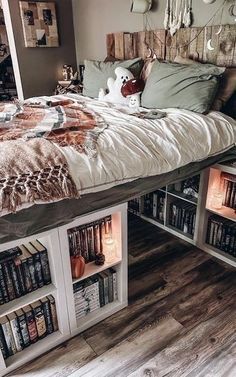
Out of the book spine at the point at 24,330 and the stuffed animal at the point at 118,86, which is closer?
the book spine at the point at 24,330

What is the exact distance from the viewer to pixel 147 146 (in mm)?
1325

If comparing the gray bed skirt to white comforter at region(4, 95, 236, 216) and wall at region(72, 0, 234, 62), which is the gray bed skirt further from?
wall at region(72, 0, 234, 62)

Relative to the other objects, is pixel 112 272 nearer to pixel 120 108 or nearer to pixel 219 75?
pixel 120 108

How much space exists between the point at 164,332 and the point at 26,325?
67 cm

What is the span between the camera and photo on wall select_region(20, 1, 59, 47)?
325 cm

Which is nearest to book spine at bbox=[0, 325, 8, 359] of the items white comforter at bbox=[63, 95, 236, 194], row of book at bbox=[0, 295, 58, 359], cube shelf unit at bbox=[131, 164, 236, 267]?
row of book at bbox=[0, 295, 58, 359]

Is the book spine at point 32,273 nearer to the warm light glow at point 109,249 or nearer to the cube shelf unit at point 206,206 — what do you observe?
the warm light glow at point 109,249

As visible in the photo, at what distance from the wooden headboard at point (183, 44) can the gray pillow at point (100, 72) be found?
0.91ft

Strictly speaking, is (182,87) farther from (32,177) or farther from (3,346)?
(3,346)

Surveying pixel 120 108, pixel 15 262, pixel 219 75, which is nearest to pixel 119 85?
pixel 120 108

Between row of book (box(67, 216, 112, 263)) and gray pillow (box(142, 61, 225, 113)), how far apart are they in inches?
35.7

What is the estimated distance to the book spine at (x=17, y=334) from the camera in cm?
122

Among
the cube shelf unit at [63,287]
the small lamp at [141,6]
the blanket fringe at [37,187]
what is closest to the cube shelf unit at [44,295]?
the cube shelf unit at [63,287]

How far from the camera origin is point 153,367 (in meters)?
1.25
